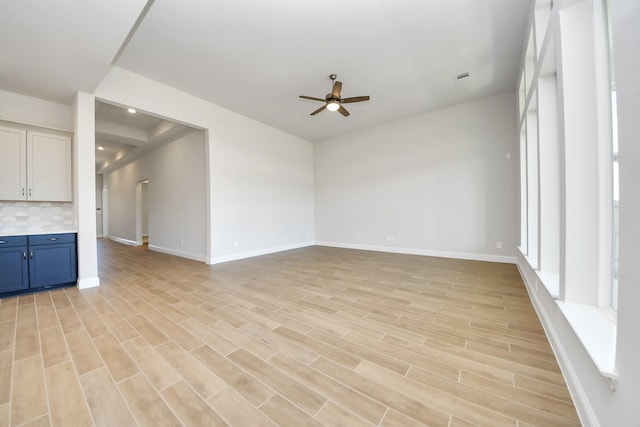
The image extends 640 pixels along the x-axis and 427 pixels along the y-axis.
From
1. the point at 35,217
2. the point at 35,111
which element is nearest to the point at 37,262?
the point at 35,217

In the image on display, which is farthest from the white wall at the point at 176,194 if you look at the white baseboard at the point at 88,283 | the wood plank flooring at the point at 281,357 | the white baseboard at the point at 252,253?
the wood plank flooring at the point at 281,357

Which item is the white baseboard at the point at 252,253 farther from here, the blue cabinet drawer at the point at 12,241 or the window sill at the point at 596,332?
the window sill at the point at 596,332

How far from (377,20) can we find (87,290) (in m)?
5.09

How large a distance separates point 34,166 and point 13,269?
1402mm

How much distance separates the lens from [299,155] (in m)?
6.86

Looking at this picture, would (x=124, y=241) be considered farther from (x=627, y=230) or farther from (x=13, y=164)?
(x=627, y=230)

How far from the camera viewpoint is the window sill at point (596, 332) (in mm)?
960

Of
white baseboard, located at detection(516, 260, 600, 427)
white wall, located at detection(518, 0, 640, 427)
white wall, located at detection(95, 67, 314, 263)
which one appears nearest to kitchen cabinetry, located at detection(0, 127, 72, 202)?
white wall, located at detection(95, 67, 314, 263)

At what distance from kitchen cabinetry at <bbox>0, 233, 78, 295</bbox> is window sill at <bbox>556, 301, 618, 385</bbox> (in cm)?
526

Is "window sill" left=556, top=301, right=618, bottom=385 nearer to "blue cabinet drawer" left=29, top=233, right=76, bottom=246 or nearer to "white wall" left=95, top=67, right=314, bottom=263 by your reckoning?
"white wall" left=95, top=67, right=314, bottom=263

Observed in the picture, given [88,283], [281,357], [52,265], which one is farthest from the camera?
[88,283]

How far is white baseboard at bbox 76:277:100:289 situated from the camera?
3.27 m

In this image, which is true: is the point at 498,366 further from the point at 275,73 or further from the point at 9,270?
the point at 9,270

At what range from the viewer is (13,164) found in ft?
10.2
